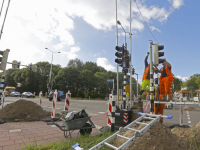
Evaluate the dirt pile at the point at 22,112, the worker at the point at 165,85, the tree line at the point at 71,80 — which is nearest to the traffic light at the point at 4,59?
the dirt pile at the point at 22,112

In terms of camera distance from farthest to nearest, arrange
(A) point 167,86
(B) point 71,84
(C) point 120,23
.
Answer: (B) point 71,84 < (C) point 120,23 < (A) point 167,86

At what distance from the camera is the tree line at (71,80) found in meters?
44.4

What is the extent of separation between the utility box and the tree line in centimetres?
3950

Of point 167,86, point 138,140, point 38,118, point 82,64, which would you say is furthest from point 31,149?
Answer: point 82,64

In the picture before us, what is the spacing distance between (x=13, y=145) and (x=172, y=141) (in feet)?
11.3

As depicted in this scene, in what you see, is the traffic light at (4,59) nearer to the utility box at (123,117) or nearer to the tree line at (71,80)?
the utility box at (123,117)

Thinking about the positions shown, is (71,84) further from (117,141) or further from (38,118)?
(117,141)

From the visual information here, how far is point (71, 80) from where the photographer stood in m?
44.1

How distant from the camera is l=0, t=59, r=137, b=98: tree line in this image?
44.4 m

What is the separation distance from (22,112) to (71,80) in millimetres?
37570

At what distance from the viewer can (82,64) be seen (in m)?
58.4

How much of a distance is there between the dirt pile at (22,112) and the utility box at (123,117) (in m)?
3.66

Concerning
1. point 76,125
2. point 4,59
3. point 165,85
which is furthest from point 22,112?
point 165,85

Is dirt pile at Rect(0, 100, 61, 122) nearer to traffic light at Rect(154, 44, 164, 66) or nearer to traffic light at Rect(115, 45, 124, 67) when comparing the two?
traffic light at Rect(115, 45, 124, 67)
